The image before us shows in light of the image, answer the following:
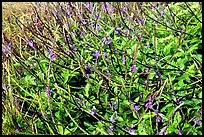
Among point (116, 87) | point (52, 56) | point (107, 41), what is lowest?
point (116, 87)

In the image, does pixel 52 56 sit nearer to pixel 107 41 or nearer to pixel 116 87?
pixel 107 41

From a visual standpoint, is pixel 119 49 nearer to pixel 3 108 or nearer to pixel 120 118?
pixel 120 118

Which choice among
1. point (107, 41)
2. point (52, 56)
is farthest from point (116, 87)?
point (52, 56)

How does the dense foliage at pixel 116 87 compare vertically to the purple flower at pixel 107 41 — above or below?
below

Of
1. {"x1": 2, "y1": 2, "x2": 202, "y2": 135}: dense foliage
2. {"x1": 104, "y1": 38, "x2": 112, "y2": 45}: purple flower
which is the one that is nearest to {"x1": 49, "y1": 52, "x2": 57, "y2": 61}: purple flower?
{"x1": 2, "y1": 2, "x2": 202, "y2": 135}: dense foliage

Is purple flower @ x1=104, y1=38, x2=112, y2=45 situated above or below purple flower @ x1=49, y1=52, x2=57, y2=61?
above

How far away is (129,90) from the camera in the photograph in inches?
81.1

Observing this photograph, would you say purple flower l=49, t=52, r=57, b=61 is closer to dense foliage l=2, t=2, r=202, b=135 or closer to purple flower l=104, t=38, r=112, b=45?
dense foliage l=2, t=2, r=202, b=135

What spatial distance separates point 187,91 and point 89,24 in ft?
3.96

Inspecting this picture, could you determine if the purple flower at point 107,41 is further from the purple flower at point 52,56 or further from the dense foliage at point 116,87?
the purple flower at point 52,56

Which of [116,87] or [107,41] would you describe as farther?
[107,41]

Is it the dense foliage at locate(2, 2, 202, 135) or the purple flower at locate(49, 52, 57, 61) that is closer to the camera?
the dense foliage at locate(2, 2, 202, 135)

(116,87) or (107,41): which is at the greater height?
(107,41)

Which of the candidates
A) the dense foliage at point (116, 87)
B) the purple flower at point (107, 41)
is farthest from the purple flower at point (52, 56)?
the purple flower at point (107, 41)
